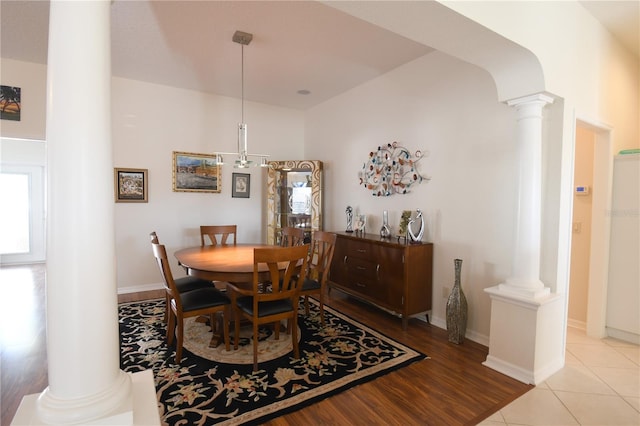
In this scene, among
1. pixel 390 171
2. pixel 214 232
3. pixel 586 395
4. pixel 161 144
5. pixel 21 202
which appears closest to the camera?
pixel 586 395

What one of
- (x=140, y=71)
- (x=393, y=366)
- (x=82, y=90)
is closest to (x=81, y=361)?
(x=82, y=90)

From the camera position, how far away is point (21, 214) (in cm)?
691

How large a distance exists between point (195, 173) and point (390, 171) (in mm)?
2900

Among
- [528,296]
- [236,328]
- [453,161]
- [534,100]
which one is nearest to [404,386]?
[528,296]

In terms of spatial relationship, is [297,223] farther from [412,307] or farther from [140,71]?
[140,71]

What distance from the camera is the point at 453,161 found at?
132 inches

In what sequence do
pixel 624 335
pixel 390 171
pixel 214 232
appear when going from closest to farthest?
1. pixel 624 335
2. pixel 390 171
3. pixel 214 232

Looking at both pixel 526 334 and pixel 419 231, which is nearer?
pixel 526 334

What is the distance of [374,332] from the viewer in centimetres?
325

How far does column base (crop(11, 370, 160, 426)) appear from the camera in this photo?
43.3 inches

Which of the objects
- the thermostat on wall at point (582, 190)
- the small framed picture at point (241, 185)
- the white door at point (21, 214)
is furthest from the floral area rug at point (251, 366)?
the white door at point (21, 214)

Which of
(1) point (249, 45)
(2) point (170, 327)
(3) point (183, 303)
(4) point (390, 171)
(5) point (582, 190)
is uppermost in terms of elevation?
(1) point (249, 45)

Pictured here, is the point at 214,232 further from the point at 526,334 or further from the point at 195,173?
the point at 526,334

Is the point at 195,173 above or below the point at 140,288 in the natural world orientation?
above
